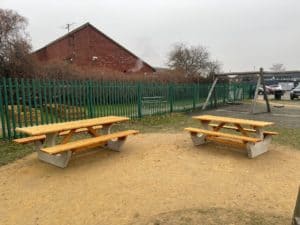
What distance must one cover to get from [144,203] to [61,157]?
2060 mm

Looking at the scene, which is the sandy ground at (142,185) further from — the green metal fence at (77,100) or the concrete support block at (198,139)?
the green metal fence at (77,100)

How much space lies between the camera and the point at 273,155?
5.91m

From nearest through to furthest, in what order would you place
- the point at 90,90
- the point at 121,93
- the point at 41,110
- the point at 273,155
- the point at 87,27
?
the point at 273,155 < the point at 41,110 < the point at 90,90 < the point at 121,93 < the point at 87,27

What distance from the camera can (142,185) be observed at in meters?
4.33

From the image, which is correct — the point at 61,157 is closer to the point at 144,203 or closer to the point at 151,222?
the point at 144,203

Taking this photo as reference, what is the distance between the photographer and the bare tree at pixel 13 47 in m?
17.1

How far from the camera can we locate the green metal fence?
24.6 feet

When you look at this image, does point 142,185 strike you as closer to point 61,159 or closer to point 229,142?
point 61,159

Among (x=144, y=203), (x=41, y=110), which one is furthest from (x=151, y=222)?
(x=41, y=110)

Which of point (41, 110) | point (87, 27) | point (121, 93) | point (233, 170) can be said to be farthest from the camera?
point (87, 27)

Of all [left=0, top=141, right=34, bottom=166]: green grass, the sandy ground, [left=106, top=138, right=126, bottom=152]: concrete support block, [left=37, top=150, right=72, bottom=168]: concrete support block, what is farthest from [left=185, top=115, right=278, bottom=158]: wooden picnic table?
[left=0, top=141, right=34, bottom=166]: green grass

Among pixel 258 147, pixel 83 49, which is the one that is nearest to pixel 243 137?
pixel 258 147

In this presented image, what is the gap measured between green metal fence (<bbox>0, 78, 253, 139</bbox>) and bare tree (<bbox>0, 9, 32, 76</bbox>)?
705 centimetres

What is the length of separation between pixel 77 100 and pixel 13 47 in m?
11.0
